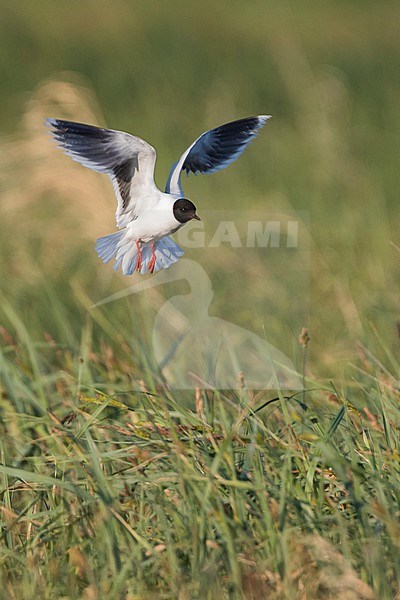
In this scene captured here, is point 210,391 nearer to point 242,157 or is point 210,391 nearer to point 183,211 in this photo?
point 183,211

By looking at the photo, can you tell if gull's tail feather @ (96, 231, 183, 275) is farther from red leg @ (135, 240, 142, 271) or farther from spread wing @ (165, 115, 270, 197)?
spread wing @ (165, 115, 270, 197)

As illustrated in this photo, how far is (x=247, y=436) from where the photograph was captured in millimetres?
2859

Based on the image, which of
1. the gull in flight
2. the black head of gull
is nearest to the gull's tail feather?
the gull in flight

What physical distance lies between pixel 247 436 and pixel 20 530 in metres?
0.66

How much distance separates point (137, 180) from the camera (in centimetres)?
217

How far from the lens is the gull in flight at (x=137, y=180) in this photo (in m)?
2.04

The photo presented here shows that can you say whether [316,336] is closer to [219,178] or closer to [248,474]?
[248,474]

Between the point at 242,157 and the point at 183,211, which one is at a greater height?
the point at 183,211

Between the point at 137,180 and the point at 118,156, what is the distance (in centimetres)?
6

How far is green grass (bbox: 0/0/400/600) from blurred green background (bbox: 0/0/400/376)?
0.9 inches

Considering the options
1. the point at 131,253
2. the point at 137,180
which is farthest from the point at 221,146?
the point at 131,253

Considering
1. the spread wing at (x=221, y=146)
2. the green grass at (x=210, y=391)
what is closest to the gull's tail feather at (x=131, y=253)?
the spread wing at (x=221, y=146)

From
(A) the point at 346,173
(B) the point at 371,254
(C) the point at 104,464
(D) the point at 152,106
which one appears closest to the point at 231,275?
(B) the point at 371,254

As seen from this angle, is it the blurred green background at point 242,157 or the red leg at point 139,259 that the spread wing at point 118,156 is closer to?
the red leg at point 139,259
